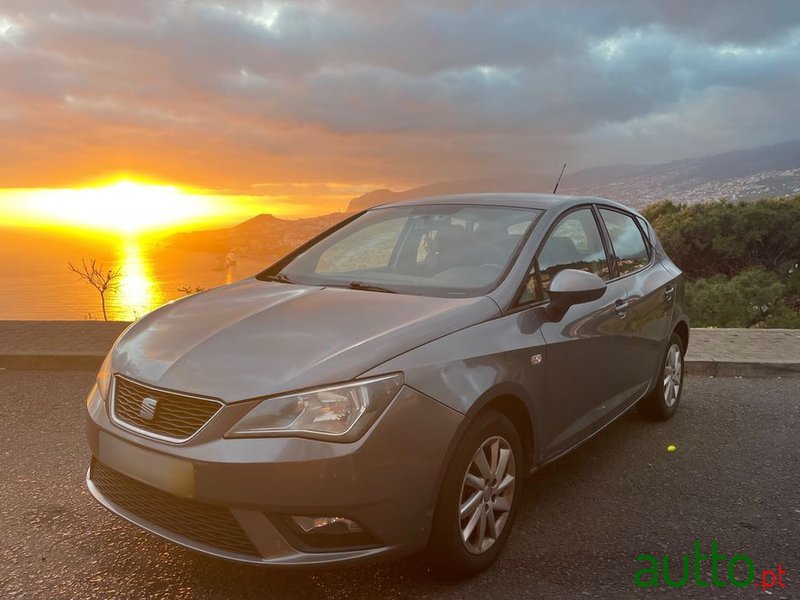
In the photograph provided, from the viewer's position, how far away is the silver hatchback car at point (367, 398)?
237 centimetres

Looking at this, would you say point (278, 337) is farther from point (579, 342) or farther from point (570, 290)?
point (579, 342)

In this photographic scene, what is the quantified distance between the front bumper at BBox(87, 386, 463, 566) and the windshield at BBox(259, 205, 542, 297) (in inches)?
35.7

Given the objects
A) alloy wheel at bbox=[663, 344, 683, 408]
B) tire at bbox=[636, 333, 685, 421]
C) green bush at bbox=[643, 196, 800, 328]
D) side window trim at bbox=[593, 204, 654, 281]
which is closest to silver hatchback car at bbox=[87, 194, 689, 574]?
side window trim at bbox=[593, 204, 654, 281]

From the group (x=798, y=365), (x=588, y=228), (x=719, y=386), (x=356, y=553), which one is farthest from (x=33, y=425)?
(x=798, y=365)

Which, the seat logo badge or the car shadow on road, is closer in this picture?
the seat logo badge

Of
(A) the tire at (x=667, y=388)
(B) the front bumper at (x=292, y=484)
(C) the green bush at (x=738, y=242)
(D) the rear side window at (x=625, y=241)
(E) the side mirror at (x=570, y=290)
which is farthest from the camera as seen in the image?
(C) the green bush at (x=738, y=242)

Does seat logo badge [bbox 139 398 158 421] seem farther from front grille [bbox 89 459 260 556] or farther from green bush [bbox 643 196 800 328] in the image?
green bush [bbox 643 196 800 328]

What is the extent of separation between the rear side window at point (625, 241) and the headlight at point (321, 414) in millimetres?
2455

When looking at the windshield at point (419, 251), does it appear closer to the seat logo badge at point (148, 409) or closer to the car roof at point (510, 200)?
the car roof at point (510, 200)

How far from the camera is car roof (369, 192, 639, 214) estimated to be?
12.7 ft

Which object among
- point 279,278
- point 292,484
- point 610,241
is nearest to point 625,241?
point 610,241

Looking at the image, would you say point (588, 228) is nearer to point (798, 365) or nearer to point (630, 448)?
point (630, 448)

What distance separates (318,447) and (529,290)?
4.65ft

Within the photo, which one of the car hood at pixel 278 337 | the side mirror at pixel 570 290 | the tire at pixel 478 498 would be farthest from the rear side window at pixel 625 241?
the tire at pixel 478 498
